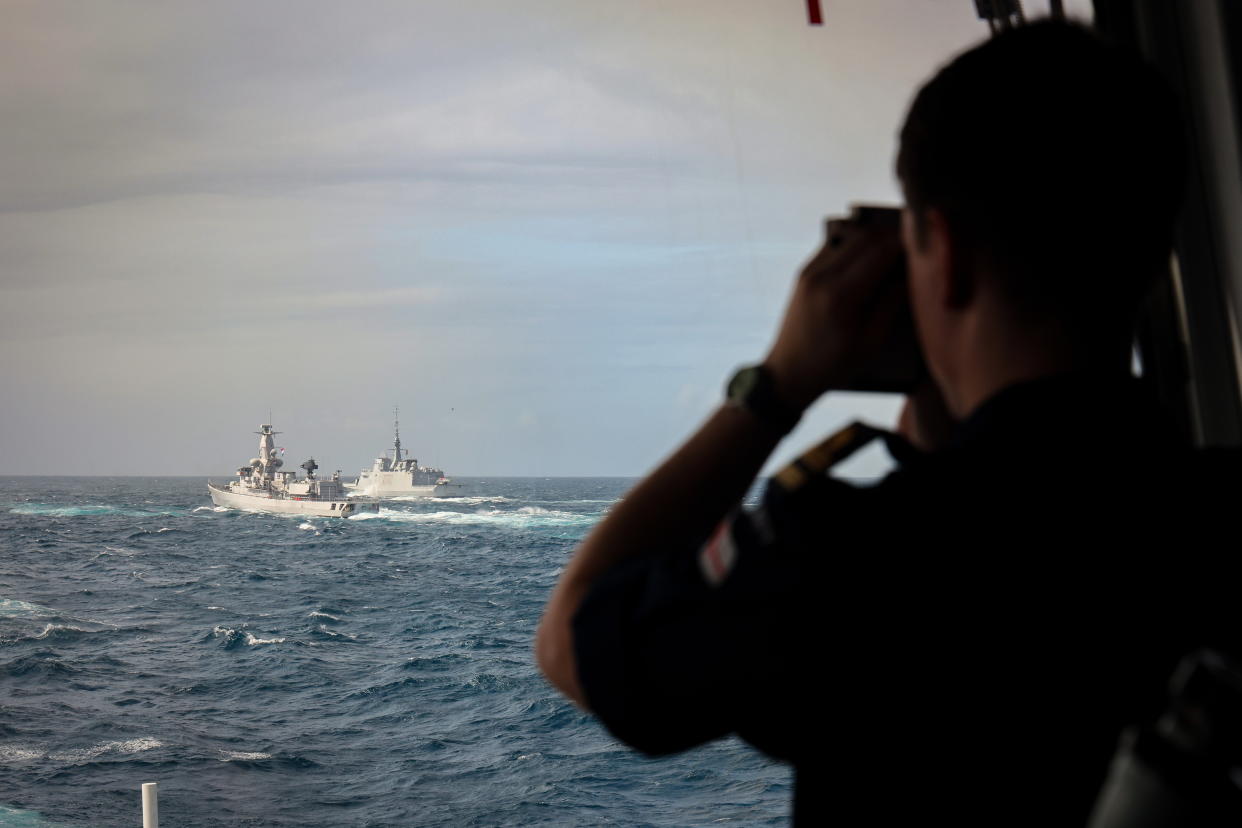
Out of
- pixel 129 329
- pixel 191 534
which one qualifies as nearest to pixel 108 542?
pixel 191 534

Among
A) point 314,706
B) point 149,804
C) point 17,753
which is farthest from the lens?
point 314,706

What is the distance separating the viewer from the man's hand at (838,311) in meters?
0.39

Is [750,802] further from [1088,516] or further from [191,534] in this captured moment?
[191,534]

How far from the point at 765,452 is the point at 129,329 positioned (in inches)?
2151

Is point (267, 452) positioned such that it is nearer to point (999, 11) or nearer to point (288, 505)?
point (288, 505)

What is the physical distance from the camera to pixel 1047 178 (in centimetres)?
35

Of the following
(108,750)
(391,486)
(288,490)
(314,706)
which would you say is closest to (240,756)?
(314,706)

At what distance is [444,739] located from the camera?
12406 millimetres

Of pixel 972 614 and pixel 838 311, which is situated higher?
pixel 838 311

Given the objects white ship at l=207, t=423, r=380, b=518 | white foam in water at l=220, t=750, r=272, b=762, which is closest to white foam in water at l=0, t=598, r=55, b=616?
white ship at l=207, t=423, r=380, b=518

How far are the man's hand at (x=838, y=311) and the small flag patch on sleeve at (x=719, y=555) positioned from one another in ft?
0.27

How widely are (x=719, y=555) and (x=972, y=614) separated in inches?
3.2

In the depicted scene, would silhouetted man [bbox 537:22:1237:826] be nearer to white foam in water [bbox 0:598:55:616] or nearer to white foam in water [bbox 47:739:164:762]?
white foam in water [bbox 47:739:164:762]

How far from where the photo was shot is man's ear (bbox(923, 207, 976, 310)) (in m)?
0.36
